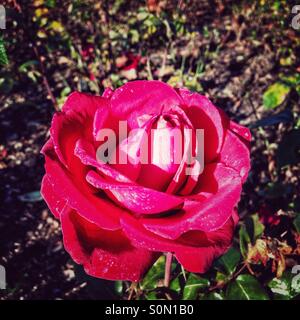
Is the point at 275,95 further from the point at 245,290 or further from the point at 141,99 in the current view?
the point at 141,99

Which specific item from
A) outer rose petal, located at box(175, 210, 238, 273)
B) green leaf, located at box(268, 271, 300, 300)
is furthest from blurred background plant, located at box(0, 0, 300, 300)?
outer rose petal, located at box(175, 210, 238, 273)

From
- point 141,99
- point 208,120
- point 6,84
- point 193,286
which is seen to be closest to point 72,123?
point 141,99

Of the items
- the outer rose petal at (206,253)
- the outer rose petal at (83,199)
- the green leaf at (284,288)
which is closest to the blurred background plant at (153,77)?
the green leaf at (284,288)

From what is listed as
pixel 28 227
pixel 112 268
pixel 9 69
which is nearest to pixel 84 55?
pixel 9 69

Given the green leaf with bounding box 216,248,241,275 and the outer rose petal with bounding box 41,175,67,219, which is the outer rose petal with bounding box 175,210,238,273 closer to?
the outer rose petal with bounding box 41,175,67,219

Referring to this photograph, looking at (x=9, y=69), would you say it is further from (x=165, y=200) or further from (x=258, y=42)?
(x=165, y=200)

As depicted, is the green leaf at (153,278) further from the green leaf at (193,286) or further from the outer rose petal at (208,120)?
the outer rose petal at (208,120)
